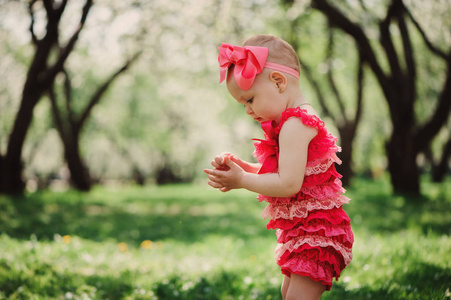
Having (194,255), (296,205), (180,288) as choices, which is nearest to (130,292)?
(180,288)

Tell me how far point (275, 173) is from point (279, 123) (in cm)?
28

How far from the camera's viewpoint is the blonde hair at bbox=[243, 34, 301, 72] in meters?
2.17

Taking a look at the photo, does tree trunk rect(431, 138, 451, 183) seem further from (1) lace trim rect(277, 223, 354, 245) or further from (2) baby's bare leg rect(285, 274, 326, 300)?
(2) baby's bare leg rect(285, 274, 326, 300)

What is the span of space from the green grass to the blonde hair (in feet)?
6.87

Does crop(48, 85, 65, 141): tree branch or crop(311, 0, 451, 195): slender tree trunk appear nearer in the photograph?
crop(311, 0, 451, 195): slender tree trunk

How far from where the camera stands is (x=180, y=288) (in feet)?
11.8

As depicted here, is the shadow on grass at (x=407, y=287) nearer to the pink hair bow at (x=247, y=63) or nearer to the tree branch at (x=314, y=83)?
the pink hair bow at (x=247, y=63)

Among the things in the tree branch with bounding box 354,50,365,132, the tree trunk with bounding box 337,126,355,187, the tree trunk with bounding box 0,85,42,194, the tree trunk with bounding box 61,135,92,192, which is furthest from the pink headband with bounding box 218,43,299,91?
the tree trunk with bounding box 61,135,92,192

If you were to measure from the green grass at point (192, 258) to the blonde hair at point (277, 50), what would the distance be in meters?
2.09

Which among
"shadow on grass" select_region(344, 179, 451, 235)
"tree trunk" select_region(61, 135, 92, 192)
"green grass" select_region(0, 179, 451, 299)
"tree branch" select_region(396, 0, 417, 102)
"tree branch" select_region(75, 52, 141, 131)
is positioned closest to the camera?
"green grass" select_region(0, 179, 451, 299)

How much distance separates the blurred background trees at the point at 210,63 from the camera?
32.5 feet

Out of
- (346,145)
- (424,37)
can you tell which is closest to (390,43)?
(424,37)

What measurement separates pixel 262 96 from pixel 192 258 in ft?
11.1

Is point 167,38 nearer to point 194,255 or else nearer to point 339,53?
point 339,53
